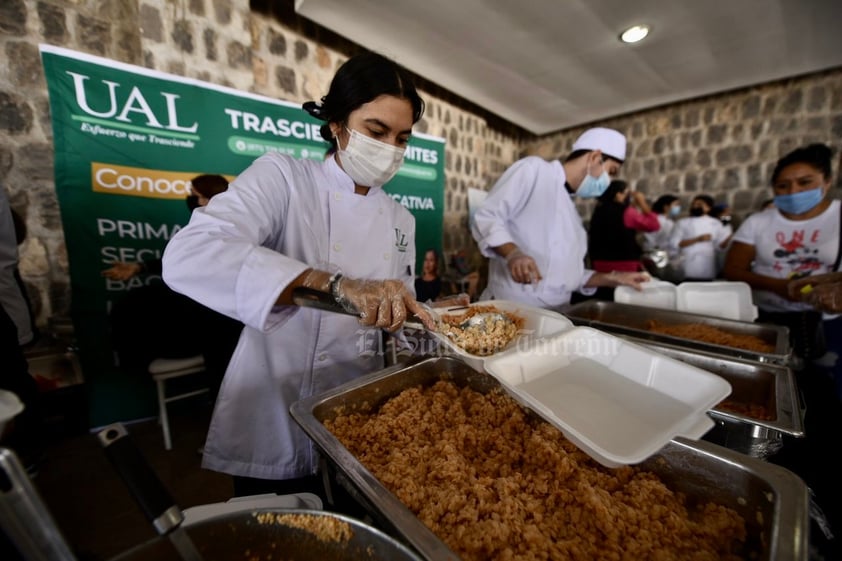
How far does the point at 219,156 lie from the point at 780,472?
343cm

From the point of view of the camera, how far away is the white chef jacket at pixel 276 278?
844 mm

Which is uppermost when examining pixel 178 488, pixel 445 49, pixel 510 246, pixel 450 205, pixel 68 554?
pixel 445 49

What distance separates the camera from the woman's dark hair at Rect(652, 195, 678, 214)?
5074mm

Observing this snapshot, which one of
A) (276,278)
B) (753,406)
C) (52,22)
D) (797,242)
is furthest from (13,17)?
(797,242)

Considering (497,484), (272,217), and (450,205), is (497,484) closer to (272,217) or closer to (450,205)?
(272,217)

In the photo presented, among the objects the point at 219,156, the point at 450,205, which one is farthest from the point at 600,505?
the point at 450,205

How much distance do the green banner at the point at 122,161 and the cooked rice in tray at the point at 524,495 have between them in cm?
252

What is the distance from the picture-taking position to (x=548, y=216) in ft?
7.38

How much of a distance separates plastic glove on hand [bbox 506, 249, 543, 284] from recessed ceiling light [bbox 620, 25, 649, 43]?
2860 mm

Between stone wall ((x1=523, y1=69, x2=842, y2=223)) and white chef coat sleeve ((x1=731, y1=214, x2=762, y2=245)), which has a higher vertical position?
stone wall ((x1=523, y1=69, x2=842, y2=223))

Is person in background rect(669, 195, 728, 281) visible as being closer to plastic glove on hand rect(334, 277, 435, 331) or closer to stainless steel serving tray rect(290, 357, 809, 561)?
stainless steel serving tray rect(290, 357, 809, 561)

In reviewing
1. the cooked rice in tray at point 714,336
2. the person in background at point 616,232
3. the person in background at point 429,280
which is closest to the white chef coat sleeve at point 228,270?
the cooked rice in tray at point 714,336

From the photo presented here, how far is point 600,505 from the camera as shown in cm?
70

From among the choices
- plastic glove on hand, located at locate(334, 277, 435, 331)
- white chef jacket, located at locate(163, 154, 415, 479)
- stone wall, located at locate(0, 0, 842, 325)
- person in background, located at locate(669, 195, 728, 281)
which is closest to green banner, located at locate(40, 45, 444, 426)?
stone wall, located at locate(0, 0, 842, 325)
